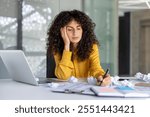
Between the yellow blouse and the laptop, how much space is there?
48 cm

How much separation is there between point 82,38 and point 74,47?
0.09 m

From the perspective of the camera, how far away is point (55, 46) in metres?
2.38

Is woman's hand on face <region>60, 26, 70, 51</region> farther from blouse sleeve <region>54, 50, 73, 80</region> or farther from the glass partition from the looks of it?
the glass partition

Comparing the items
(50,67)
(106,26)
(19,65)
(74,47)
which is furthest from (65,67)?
(106,26)

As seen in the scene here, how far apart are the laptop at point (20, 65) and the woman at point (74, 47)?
51cm

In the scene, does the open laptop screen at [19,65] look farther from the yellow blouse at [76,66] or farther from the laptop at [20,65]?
the yellow blouse at [76,66]

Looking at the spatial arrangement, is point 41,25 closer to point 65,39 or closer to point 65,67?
point 65,39

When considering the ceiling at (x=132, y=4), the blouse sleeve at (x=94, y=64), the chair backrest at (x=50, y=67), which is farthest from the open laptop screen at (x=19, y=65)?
the ceiling at (x=132, y=4)

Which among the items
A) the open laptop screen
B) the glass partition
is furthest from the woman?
the glass partition

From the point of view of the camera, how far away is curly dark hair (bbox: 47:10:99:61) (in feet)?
7.47

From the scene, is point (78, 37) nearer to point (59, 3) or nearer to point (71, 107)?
point (71, 107)

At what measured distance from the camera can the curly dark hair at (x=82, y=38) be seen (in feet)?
7.47

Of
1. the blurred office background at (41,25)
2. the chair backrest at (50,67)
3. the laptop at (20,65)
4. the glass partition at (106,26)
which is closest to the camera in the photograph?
the laptop at (20,65)

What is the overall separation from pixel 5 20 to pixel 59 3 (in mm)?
856
